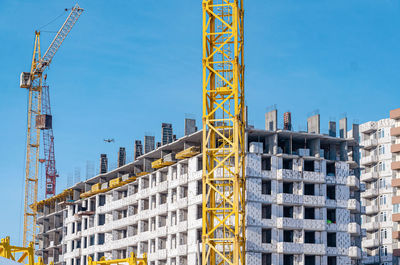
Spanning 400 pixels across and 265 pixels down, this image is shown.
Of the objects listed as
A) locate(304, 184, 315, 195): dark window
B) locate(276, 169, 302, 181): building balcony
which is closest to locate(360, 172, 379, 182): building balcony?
locate(304, 184, 315, 195): dark window

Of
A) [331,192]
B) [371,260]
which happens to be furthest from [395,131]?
[331,192]

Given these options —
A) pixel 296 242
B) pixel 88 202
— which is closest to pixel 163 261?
pixel 296 242

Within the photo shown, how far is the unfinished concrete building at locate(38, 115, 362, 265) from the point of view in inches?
4451

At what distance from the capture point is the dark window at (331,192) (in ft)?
387

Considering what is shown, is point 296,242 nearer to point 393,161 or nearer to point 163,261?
point 163,261

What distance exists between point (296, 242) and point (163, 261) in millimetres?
21443

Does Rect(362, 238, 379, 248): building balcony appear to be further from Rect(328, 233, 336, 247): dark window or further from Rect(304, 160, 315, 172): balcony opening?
Rect(304, 160, 315, 172): balcony opening

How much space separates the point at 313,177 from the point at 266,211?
8.19m

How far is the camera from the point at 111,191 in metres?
142

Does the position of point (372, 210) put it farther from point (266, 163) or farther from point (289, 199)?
point (266, 163)

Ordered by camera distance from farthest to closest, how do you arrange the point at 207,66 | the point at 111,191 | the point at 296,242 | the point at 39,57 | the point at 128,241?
the point at 39,57 → the point at 111,191 → the point at 128,241 → the point at 296,242 → the point at 207,66

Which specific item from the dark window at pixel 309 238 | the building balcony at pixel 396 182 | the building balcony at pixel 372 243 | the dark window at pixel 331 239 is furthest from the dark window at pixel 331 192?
the building balcony at pixel 372 243

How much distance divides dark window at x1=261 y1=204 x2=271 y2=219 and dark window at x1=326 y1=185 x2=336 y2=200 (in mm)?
9427

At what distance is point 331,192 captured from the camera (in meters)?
118
